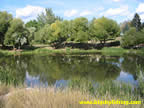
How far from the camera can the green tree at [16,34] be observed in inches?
1459

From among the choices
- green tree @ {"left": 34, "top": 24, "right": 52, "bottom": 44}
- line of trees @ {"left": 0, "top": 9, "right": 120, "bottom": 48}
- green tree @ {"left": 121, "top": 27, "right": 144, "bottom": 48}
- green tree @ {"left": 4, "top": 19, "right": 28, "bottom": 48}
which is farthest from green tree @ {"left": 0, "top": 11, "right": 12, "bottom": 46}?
green tree @ {"left": 121, "top": 27, "right": 144, "bottom": 48}

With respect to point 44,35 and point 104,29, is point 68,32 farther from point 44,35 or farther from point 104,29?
point 104,29

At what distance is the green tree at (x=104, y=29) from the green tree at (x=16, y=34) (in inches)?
701

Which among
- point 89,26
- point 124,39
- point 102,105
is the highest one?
point 89,26

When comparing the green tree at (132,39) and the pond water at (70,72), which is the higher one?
the green tree at (132,39)

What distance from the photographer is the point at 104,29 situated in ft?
141

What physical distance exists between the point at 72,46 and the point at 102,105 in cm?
4270

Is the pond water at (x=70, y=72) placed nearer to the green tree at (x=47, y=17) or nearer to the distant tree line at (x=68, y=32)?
the distant tree line at (x=68, y=32)

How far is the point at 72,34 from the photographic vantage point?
42.8 meters

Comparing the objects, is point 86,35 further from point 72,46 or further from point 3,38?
point 3,38

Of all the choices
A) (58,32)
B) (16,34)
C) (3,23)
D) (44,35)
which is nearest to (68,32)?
(58,32)

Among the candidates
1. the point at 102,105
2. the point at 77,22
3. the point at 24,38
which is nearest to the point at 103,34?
the point at 77,22

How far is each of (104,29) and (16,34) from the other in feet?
72.1

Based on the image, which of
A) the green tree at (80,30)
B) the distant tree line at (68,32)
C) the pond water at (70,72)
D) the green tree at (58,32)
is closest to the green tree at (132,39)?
the distant tree line at (68,32)
